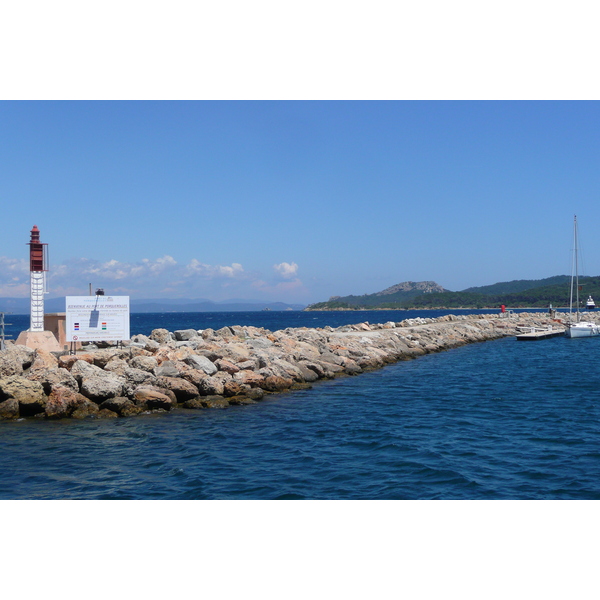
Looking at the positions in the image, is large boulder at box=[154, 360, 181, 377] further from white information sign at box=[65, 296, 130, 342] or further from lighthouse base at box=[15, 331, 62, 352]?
lighthouse base at box=[15, 331, 62, 352]

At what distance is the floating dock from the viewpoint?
43469mm

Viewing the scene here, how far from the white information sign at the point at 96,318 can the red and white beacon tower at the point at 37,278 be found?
12.9ft

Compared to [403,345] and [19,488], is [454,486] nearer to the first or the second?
[19,488]

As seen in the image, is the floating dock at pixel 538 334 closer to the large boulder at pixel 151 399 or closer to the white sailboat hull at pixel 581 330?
the white sailboat hull at pixel 581 330

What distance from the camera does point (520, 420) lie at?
14.3 meters

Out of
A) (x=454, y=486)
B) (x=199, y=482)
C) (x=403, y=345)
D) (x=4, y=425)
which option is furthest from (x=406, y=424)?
(x=403, y=345)

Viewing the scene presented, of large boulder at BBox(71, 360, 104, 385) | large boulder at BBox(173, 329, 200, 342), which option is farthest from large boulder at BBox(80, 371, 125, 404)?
large boulder at BBox(173, 329, 200, 342)

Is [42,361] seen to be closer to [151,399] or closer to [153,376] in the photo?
[153,376]

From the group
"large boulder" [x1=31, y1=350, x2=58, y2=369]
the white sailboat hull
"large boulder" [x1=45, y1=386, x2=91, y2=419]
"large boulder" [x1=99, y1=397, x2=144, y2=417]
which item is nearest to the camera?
"large boulder" [x1=45, y1=386, x2=91, y2=419]

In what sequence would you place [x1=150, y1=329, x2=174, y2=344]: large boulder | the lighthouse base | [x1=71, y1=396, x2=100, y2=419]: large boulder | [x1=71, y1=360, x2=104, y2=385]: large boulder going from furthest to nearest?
1. [x1=150, y1=329, x2=174, y2=344]: large boulder
2. the lighthouse base
3. [x1=71, y1=360, x2=104, y2=385]: large boulder
4. [x1=71, y1=396, x2=100, y2=419]: large boulder

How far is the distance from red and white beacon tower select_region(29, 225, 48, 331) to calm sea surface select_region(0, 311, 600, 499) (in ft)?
33.7

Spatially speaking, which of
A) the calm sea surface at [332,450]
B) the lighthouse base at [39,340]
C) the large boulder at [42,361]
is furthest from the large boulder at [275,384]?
the lighthouse base at [39,340]

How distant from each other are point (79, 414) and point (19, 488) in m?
5.70

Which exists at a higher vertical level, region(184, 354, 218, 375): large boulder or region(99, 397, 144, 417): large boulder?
region(184, 354, 218, 375): large boulder
